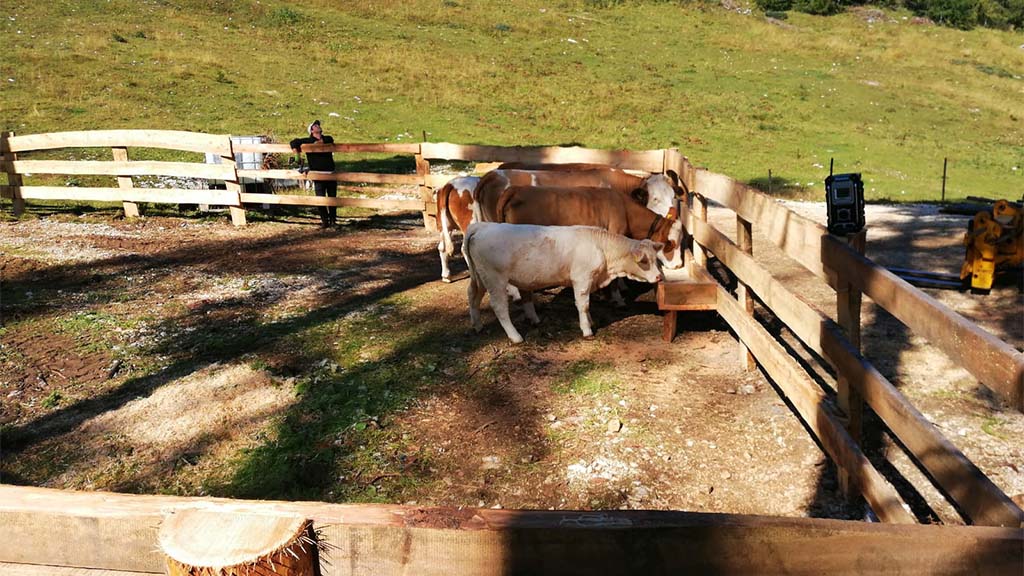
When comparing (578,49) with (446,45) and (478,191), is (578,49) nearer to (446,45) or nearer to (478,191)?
(446,45)

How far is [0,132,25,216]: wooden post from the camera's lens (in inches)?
561

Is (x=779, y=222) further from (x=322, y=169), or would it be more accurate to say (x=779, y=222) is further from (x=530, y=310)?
(x=322, y=169)

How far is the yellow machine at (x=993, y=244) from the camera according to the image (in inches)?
331

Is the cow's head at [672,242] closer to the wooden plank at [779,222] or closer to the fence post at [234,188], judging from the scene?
the wooden plank at [779,222]

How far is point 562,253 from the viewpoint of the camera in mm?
7074

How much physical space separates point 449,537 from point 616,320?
20.4 feet

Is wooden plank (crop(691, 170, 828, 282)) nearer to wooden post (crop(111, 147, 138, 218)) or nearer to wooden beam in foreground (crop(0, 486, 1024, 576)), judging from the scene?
wooden beam in foreground (crop(0, 486, 1024, 576))

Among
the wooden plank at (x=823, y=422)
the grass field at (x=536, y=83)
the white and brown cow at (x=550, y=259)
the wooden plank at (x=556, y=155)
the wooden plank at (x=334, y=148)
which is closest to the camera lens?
the wooden plank at (x=823, y=422)

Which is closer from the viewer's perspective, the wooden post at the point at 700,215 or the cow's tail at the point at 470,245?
the cow's tail at the point at 470,245

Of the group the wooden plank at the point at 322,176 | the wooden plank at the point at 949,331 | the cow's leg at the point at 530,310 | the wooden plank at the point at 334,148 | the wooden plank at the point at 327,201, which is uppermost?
the wooden plank at the point at 334,148

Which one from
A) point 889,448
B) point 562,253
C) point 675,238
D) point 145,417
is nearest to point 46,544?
point 145,417

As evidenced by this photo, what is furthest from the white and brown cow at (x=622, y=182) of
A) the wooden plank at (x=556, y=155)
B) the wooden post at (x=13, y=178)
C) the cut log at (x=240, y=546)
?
the wooden post at (x=13, y=178)

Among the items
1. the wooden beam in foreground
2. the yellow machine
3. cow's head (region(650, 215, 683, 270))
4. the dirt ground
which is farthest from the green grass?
the yellow machine

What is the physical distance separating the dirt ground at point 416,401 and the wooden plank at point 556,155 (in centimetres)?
161
